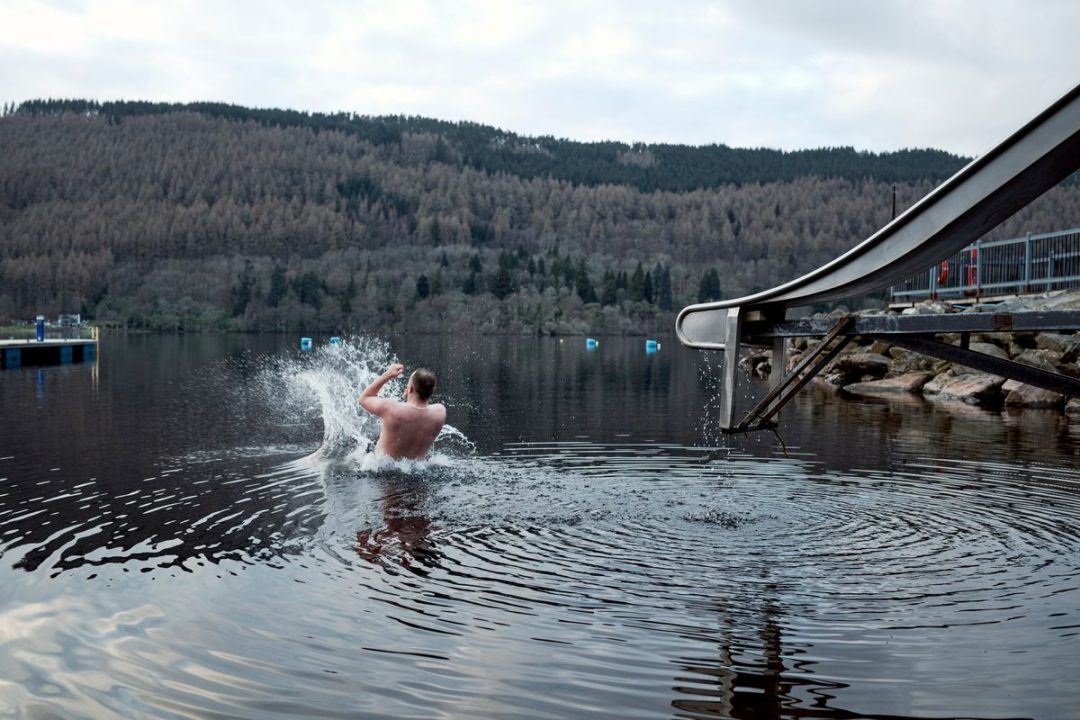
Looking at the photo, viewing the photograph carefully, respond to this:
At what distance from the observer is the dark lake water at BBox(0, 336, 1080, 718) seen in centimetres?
669

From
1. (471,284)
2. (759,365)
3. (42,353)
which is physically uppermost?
(471,284)

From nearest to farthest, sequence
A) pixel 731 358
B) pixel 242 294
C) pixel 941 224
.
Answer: pixel 941 224, pixel 731 358, pixel 242 294

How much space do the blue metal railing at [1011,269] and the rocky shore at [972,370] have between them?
1.16 meters

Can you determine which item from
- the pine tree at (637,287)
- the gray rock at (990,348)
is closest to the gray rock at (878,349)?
the gray rock at (990,348)

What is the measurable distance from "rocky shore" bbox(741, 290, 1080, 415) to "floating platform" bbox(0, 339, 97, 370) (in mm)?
35809

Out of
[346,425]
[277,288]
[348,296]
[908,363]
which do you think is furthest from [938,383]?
[277,288]

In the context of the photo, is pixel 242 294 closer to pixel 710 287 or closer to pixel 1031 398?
pixel 710 287

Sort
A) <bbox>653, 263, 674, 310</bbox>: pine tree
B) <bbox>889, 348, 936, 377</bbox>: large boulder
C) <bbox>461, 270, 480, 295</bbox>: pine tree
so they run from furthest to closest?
1. <bbox>461, 270, 480, 295</bbox>: pine tree
2. <bbox>653, 263, 674, 310</bbox>: pine tree
3. <bbox>889, 348, 936, 377</bbox>: large boulder

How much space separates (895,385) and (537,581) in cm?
3019

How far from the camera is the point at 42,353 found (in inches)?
2067

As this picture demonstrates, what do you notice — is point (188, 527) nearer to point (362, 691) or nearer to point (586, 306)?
point (362, 691)

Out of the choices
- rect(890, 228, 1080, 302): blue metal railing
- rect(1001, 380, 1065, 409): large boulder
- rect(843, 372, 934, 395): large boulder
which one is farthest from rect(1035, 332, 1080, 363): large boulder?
rect(843, 372, 934, 395): large boulder

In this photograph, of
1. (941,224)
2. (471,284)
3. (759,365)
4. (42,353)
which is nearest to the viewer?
(941,224)

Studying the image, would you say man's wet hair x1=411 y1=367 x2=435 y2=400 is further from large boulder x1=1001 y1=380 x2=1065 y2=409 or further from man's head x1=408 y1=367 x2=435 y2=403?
large boulder x1=1001 y1=380 x2=1065 y2=409
